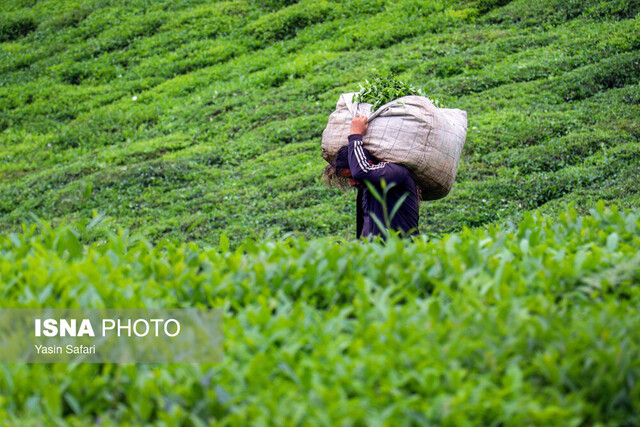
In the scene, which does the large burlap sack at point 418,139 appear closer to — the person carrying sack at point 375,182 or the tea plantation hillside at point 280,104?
the person carrying sack at point 375,182

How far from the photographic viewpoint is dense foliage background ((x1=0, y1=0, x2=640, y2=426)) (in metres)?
2.02

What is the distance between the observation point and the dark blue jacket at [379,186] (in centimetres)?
454

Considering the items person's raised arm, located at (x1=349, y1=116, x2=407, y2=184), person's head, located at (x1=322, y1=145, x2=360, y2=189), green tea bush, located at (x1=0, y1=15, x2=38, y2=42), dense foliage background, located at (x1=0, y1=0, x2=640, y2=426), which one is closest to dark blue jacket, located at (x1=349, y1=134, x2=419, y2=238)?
person's raised arm, located at (x1=349, y1=116, x2=407, y2=184)

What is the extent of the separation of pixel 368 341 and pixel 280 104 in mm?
10264

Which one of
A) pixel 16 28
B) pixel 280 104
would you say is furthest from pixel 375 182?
pixel 16 28

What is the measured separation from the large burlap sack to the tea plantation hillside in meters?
1.75

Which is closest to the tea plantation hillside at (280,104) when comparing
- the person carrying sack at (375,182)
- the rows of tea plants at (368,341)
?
the person carrying sack at (375,182)

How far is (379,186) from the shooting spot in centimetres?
467

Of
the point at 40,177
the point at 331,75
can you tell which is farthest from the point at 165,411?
the point at 331,75

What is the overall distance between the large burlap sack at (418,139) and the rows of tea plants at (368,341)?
5.85 ft

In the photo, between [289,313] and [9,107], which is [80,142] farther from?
[289,313]

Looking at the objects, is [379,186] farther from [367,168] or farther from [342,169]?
[342,169]

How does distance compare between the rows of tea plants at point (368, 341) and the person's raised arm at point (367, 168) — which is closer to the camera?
the rows of tea plants at point (368, 341)

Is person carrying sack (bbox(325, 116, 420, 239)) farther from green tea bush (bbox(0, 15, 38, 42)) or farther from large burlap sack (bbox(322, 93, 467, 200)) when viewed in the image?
green tea bush (bbox(0, 15, 38, 42))
